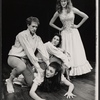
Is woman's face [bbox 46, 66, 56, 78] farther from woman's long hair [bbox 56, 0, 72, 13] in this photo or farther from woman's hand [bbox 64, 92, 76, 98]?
woman's long hair [bbox 56, 0, 72, 13]

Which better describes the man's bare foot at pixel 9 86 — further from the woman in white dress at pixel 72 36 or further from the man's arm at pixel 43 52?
the woman in white dress at pixel 72 36

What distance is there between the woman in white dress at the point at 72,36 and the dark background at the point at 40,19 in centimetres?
3

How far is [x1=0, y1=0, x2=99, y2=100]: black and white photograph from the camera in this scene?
4.78ft

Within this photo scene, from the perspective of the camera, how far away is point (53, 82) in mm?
1481

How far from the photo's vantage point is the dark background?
4.84 ft

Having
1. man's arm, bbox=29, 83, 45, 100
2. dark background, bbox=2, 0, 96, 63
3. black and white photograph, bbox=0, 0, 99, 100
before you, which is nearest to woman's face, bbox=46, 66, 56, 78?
black and white photograph, bbox=0, 0, 99, 100

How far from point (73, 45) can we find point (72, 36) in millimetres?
74

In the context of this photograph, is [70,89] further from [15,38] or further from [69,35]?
[15,38]

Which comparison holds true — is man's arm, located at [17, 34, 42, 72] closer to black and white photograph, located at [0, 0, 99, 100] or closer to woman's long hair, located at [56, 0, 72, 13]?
black and white photograph, located at [0, 0, 99, 100]

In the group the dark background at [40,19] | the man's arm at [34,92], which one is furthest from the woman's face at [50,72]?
the dark background at [40,19]

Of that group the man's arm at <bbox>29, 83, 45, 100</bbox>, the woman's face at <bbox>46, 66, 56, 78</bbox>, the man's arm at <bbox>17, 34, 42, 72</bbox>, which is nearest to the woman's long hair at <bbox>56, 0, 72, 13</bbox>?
the man's arm at <bbox>17, 34, 42, 72</bbox>

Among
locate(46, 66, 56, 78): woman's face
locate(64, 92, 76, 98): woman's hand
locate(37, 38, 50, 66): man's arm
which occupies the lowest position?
locate(64, 92, 76, 98): woman's hand

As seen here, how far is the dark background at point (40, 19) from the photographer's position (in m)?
1.47

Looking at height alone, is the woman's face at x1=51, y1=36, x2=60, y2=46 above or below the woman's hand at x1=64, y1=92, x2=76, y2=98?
above
